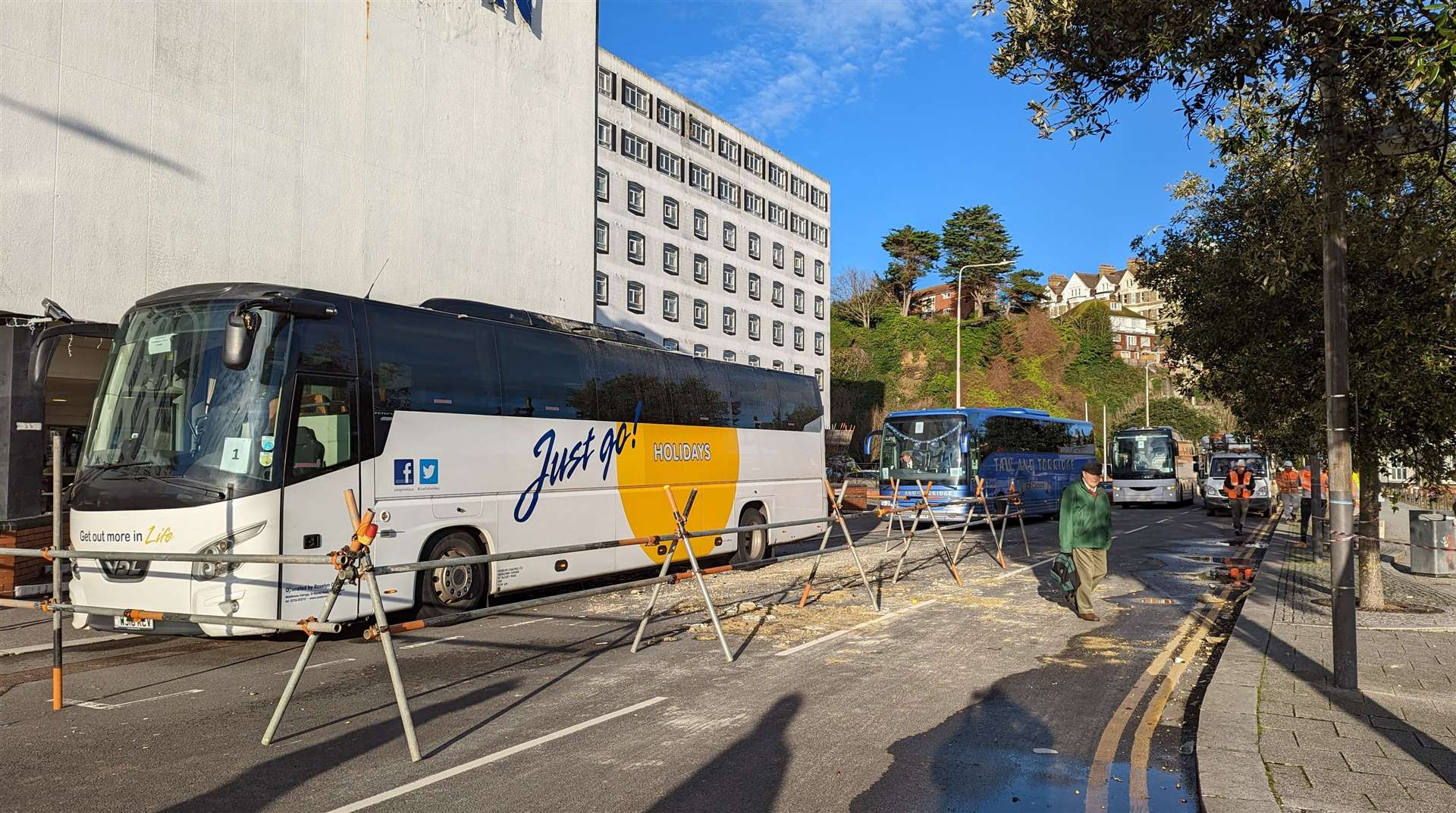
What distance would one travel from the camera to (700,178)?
56562 mm

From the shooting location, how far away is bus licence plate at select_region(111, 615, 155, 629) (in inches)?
326

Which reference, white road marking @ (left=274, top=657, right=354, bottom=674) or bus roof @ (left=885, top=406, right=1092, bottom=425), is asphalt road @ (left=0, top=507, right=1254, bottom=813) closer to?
white road marking @ (left=274, top=657, right=354, bottom=674)

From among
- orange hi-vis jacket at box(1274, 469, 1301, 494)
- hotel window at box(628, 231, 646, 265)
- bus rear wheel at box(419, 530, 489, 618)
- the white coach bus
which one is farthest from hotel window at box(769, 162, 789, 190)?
bus rear wheel at box(419, 530, 489, 618)

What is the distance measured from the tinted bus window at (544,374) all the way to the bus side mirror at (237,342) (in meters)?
3.70

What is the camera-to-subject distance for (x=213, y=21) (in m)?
17.0

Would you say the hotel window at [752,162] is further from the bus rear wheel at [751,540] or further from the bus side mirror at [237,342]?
the bus side mirror at [237,342]

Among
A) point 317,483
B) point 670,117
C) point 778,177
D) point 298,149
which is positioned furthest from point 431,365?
point 778,177

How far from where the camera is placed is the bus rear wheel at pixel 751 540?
668 inches

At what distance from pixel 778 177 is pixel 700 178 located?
30.6 ft

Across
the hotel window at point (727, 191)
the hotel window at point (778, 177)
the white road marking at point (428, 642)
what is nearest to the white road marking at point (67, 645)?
the white road marking at point (428, 642)

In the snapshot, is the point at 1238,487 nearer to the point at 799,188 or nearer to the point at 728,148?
the point at 728,148

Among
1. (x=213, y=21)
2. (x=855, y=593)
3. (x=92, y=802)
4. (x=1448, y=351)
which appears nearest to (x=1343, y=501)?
(x=1448, y=351)

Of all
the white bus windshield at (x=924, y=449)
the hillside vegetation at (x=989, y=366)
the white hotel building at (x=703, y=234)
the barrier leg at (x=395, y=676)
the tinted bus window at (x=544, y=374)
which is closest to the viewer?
the barrier leg at (x=395, y=676)

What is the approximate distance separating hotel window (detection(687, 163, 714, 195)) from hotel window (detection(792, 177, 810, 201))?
986 cm
